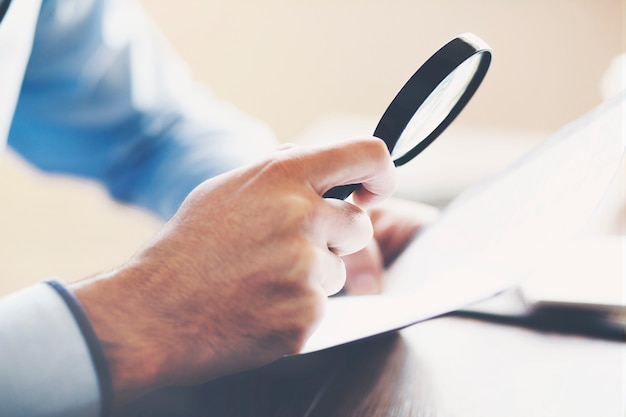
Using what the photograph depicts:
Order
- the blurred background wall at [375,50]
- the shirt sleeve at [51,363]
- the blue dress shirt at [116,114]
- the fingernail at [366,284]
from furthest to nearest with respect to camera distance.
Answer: the blurred background wall at [375,50], the blue dress shirt at [116,114], the fingernail at [366,284], the shirt sleeve at [51,363]

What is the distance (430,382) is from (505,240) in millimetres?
127

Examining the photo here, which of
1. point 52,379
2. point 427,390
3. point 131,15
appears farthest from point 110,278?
point 131,15

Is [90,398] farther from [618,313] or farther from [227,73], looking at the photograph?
[227,73]

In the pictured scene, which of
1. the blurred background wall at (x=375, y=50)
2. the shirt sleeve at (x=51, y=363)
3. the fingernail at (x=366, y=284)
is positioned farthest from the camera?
the blurred background wall at (x=375, y=50)

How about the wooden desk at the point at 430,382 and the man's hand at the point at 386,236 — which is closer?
the wooden desk at the point at 430,382

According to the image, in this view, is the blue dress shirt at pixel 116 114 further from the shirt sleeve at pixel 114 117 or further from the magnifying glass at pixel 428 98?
the magnifying glass at pixel 428 98

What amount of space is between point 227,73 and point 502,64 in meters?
0.83

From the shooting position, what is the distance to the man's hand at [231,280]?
0.36 meters

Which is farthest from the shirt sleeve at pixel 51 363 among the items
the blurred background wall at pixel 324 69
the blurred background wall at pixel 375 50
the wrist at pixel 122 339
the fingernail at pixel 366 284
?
the blurred background wall at pixel 375 50

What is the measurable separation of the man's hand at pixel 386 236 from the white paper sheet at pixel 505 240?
3 cm

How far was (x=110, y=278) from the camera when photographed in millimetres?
371

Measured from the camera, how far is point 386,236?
25.4 inches

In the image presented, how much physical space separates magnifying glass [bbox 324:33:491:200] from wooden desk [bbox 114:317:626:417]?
0.13 meters

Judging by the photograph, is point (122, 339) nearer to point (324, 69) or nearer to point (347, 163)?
point (347, 163)
